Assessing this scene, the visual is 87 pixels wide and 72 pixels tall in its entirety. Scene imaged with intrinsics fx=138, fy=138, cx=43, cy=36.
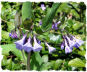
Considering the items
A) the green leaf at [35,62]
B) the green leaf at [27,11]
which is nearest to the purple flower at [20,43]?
the green leaf at [27,11]

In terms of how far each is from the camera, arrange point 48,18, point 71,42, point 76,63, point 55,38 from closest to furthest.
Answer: point 48,18
point 71,42
point 76,63
point 55,38

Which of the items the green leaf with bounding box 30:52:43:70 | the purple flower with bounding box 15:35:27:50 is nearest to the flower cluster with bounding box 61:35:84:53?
the green leaf with bounding box 30:52:43:70

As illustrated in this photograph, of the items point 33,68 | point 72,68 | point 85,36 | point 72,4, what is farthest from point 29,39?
point 72,4

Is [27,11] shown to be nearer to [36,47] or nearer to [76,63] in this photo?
[36,47]

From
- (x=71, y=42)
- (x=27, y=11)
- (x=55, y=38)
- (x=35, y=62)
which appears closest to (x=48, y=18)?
(x=27, y=11)

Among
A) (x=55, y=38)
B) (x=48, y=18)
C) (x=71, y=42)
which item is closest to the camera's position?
(x=48, y=18)

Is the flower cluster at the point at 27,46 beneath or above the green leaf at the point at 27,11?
beneath

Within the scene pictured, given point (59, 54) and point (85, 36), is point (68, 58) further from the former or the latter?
point (85, 36)

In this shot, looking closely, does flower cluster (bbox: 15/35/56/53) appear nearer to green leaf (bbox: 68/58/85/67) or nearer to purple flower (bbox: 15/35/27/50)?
purple flower (bbox: 15/35/27/50)

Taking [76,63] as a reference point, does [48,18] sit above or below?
above

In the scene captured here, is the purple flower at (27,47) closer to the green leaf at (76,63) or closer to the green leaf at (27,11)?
the green leaf at (27,11)

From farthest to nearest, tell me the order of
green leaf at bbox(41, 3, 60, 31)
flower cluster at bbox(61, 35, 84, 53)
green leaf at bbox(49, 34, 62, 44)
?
green leaf at bbox(49, 34, 62, 44) < flower cluster at bbox(61, 35, 84, 53) < green leaf at bbox(41, 3, 60, 31)
